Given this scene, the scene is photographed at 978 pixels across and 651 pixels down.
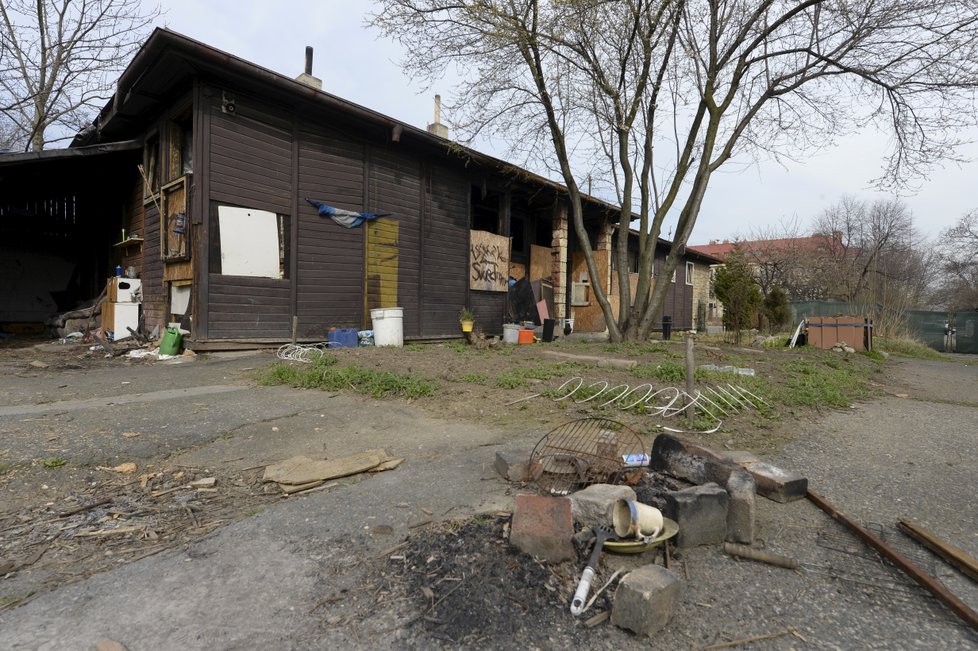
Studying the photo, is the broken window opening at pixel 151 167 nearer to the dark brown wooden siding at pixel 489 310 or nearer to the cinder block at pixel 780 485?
the dark brown wooden siding at pixel 489 310

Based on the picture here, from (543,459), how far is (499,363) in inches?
171

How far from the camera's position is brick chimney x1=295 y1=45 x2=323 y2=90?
9602 mm

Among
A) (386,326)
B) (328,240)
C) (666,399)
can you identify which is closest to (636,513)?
(666,399)

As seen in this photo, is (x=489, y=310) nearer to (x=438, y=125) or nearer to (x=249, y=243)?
(x=438, y=125)

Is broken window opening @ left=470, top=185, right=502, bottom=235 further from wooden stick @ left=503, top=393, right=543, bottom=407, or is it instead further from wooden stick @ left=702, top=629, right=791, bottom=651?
wooden stick @ left=702, top=629, right=791, bottom=651

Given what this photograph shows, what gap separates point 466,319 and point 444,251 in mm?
1914

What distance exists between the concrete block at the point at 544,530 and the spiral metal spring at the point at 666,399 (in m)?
2.44

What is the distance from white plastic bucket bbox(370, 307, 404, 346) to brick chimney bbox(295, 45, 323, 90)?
4886mm

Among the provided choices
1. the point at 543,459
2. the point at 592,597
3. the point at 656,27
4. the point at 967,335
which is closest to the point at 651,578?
the point at 592,597

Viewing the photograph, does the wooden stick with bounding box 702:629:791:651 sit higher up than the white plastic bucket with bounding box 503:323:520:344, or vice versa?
the white plastic bucket with bounding box 503:323:520:344

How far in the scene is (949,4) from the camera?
8.39 meters

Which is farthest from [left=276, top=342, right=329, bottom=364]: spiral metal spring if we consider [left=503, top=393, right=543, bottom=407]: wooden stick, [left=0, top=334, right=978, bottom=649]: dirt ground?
[left=503, top=393, right=543, bottom=407]: wooden stick

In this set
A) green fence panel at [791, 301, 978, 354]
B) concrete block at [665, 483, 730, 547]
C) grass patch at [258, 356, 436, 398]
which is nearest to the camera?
concrete block at [665, 483, 730, 547]

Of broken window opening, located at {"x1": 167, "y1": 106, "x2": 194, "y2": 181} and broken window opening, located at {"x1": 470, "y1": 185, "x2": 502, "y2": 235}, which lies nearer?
broken window opening, located at {"x1": 167, "y1": 106, "x2": 194, "y2": 181}
